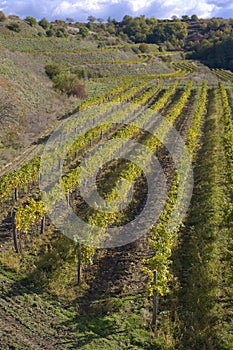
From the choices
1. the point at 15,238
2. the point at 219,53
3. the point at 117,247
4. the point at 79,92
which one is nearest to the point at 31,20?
the point at 219,53

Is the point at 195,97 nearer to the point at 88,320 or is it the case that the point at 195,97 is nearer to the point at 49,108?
the point at 49,108

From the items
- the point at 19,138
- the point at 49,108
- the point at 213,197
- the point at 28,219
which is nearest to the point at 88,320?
the point at 28,219

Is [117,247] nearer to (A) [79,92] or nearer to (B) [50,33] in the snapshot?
(A) [79,92]

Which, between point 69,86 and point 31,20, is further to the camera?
point 31,20

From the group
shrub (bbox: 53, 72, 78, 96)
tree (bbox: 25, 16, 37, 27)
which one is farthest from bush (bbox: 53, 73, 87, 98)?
tree (bbox: 25, 16, 37, 27)

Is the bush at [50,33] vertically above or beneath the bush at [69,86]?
above

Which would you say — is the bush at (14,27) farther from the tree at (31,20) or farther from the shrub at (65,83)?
the shrub at (65,83)

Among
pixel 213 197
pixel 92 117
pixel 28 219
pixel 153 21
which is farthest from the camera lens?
pixel 153 21

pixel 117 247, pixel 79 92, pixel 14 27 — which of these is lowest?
pixel 117 247

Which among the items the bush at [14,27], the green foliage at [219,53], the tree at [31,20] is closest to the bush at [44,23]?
the tree at [31,20]
